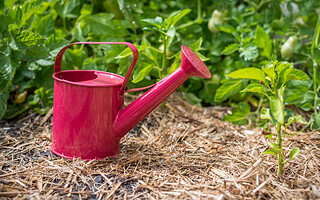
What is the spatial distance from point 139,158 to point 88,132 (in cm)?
20

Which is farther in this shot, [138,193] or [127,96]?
[127,96]

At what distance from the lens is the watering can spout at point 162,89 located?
963 millimetres

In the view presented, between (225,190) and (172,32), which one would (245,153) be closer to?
(225,190)

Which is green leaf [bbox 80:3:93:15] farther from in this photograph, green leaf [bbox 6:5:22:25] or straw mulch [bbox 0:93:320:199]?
straw mulch [bbox 0:93:320:199]

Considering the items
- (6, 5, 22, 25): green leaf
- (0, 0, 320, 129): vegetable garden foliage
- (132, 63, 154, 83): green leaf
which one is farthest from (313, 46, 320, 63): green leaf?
(6, 5, 22, 25): green leaf

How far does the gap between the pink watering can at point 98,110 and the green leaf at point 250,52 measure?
528 millimetres

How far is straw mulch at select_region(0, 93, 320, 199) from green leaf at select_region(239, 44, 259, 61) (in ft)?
1.07

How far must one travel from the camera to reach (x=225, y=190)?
90cm

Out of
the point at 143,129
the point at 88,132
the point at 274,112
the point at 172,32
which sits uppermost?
the point at 172,32

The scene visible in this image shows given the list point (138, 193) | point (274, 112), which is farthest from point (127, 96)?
point (274, 112)

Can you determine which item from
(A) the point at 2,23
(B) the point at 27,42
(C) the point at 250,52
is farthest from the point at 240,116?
(A) the point at 2,23

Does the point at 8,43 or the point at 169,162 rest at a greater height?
the point at 8,43

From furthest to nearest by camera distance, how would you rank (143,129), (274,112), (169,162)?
(143,129), (169,162), (274,112)

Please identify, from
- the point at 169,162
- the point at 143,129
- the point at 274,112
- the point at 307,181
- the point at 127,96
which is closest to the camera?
the point at 274,112
